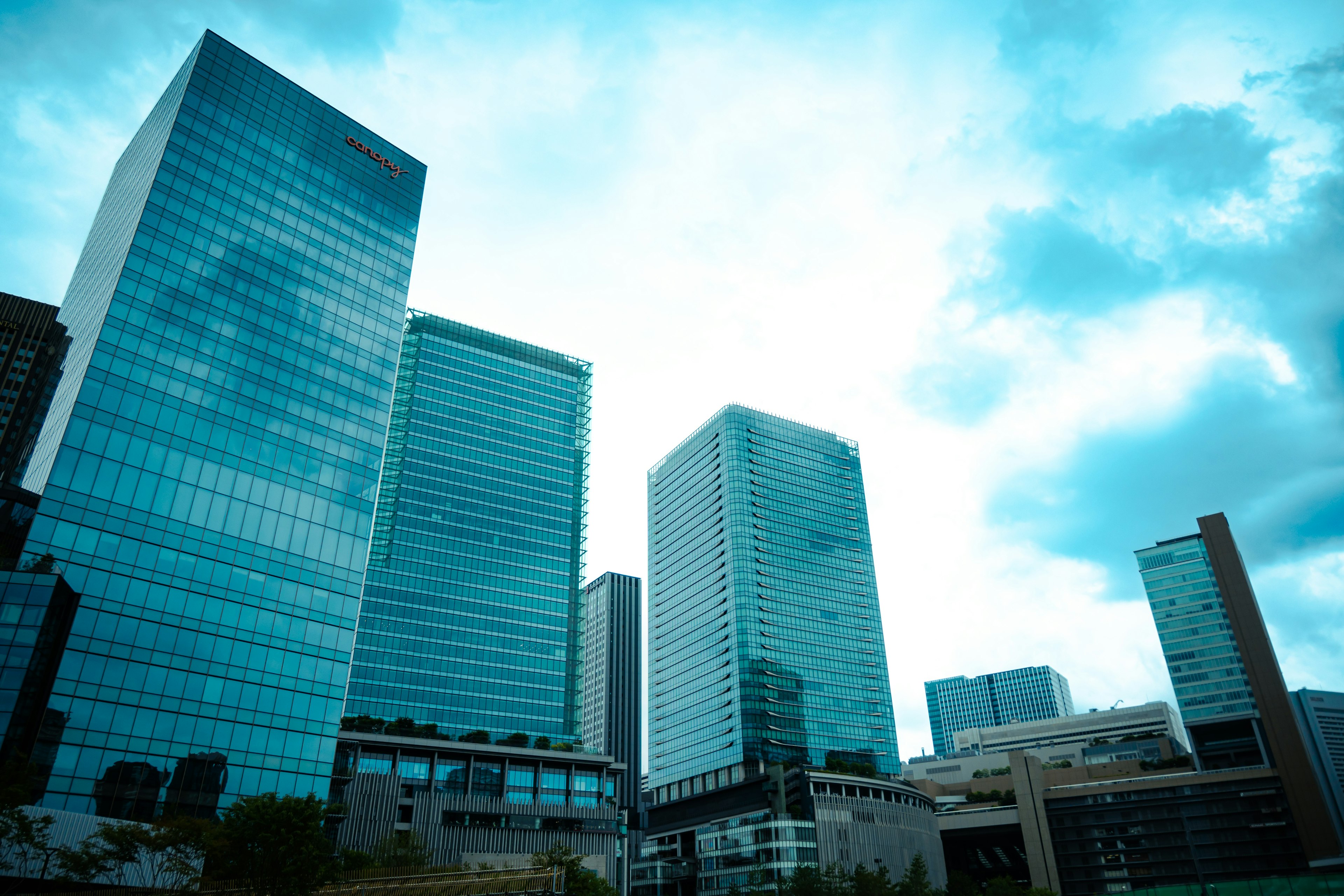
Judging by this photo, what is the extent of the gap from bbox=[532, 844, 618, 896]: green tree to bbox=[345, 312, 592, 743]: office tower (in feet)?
158

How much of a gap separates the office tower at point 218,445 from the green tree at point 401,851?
31.1ft

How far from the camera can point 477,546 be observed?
158 m

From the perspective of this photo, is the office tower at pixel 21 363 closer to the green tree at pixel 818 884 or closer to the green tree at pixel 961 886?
the green tree at pixel 818 884

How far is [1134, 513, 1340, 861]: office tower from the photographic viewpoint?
153 meters

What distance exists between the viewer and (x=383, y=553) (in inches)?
5861

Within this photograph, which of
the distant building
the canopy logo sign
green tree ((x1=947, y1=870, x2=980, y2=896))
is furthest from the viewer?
green tree ((x1=947, y1=870, x2=980, y2=896))

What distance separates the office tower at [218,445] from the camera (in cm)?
6538

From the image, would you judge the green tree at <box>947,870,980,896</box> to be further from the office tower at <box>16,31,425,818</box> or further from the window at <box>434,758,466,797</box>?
the office tower at <box>16,31,425,818</box>

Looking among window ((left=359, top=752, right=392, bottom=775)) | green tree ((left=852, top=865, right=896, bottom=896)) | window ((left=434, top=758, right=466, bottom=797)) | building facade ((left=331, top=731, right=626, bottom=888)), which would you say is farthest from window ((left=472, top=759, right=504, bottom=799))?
green tree ((left=852, top=865, right=896, bottom=896))

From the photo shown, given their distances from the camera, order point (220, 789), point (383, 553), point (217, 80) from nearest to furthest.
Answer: point (220, 789)
point (217, 80)
point (383, 553)

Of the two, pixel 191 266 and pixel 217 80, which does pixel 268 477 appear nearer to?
pixel 191 266

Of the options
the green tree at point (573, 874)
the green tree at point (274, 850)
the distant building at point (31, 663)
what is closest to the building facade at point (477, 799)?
the green tree at point (573, 874)

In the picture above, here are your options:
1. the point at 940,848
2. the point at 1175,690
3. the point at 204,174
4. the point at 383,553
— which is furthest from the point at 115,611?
the point at 1175,690

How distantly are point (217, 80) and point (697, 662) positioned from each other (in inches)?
5637
